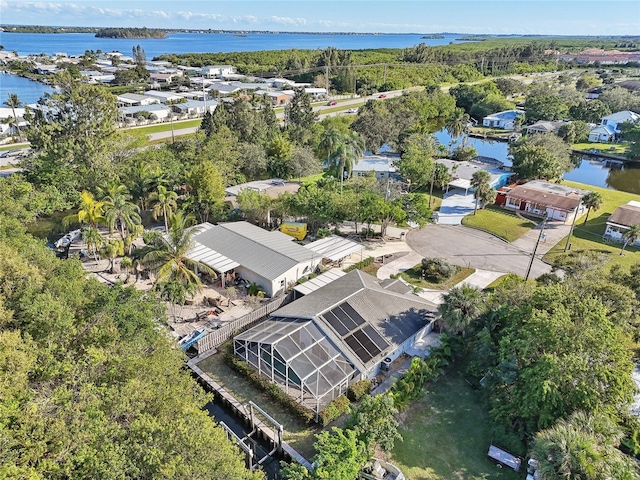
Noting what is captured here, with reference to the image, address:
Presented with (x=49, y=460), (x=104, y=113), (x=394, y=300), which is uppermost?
(x=104, y=113)

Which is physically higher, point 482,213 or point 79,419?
point 79,419

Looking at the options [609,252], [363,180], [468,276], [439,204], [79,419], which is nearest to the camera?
[79,419]

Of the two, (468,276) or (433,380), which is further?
(468,276)

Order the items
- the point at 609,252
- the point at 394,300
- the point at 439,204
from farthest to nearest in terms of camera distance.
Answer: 1. the point at 439,204
2. the point at 609,252
3. the point at 394,300

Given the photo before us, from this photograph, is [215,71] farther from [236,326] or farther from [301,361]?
[301,361]

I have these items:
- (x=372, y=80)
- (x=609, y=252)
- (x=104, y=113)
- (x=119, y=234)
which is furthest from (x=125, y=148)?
(x=372, y=80)

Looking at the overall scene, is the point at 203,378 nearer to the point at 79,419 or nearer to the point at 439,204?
the point at 79,419

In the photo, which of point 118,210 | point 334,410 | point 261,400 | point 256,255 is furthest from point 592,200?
point 118,210
